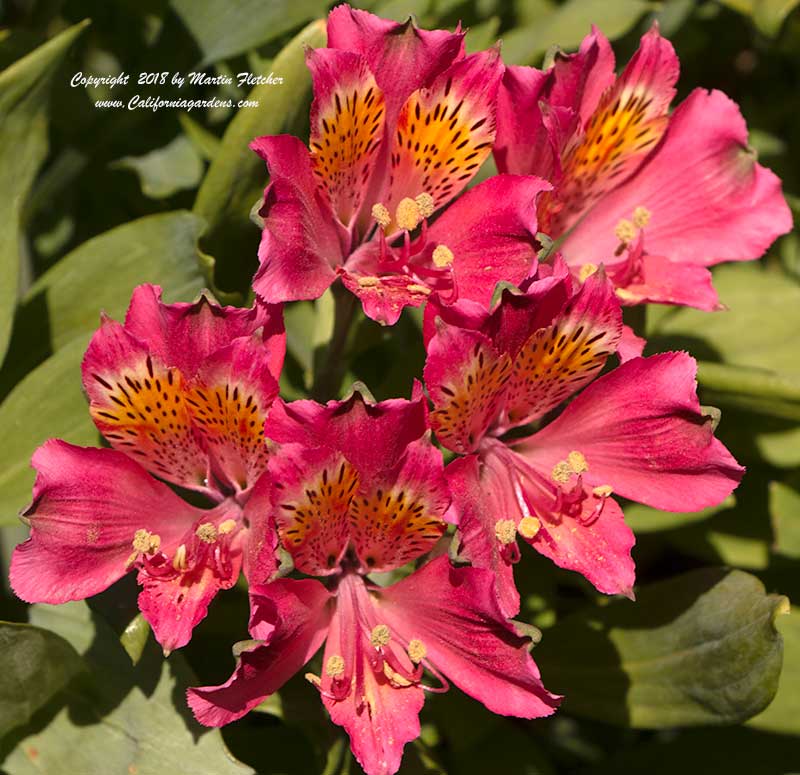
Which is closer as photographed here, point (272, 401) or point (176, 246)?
point (272, 401)

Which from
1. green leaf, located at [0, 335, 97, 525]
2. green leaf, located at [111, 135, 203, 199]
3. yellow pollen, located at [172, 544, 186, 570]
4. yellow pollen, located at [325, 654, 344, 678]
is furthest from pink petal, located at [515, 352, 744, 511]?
green leaf, located at [111, 135, 203, 199]

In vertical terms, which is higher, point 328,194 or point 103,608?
point 328,194

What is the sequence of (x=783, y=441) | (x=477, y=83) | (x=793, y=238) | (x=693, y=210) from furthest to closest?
(x=793, y=238)
(x=783, y=441)
(x=693, y=210)
(x=477, y=83)

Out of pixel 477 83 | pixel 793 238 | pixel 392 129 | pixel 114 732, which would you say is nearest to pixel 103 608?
pixel 114 732

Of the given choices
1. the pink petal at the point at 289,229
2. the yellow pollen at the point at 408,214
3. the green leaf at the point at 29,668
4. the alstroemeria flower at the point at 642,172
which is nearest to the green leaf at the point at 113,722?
the green leaf at the point at 29,668

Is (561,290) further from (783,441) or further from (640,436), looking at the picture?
(783,441)

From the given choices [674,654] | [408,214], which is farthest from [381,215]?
[674,654]

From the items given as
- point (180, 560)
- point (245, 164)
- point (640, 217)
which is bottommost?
point (640, 217)

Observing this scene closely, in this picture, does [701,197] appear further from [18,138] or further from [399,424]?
[18,138]
